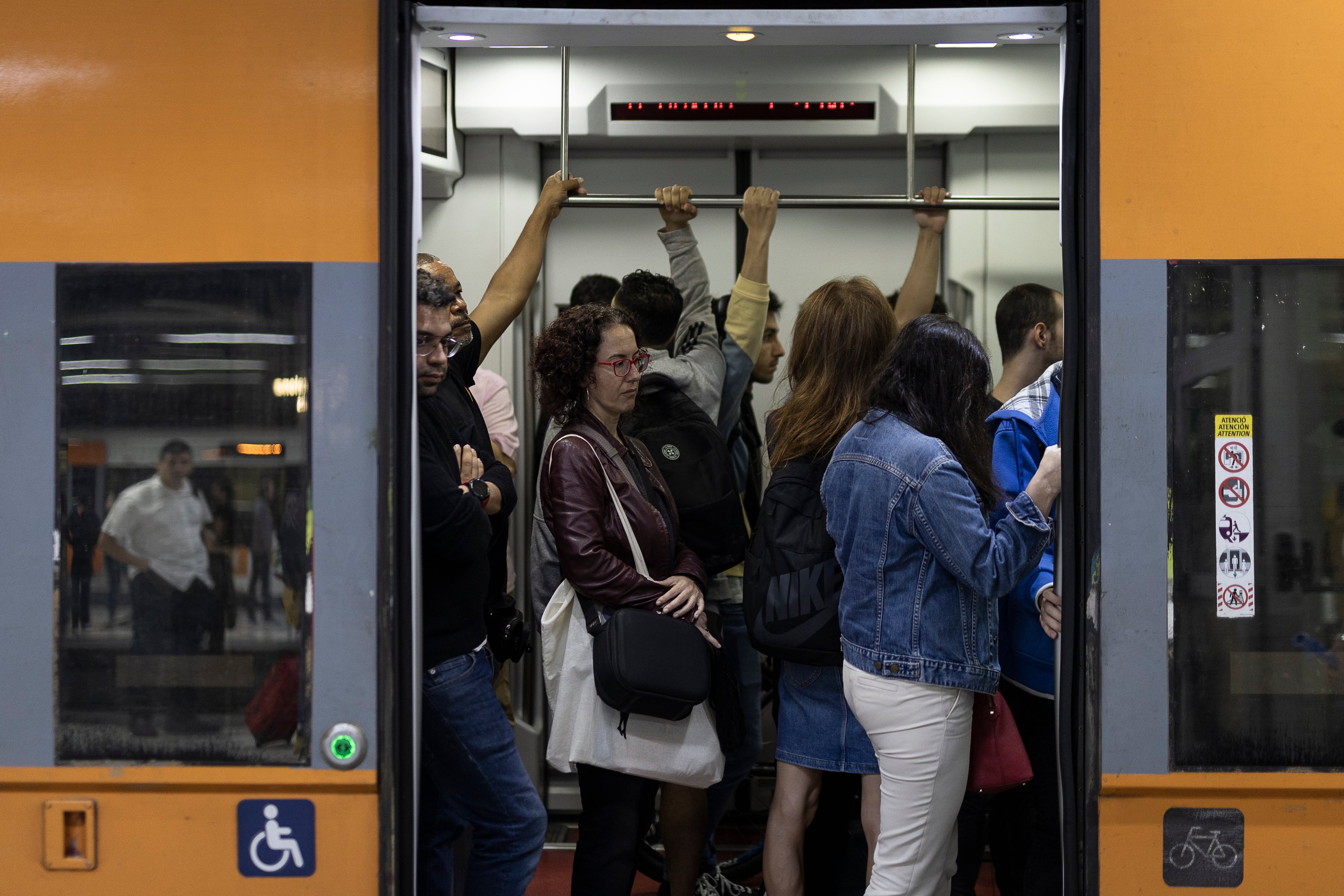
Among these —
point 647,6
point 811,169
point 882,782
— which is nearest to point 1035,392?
point 882,782

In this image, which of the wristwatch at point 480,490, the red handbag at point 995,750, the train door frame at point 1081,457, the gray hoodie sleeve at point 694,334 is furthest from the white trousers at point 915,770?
the gray hoodie sleeve at point 694,334

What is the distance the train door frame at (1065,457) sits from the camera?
191 centimetres

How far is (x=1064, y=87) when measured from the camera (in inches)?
77.9

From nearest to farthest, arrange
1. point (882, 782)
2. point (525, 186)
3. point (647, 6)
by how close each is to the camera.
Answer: point (647, 6)
point (882, 782)
point (525, 186)

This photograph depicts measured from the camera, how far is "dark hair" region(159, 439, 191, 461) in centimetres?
192

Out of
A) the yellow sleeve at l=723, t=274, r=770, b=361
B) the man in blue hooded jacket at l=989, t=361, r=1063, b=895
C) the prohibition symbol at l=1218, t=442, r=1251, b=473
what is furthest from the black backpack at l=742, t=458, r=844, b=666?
the prohibition symbol at l=1218, t=442, r=1251, b=473

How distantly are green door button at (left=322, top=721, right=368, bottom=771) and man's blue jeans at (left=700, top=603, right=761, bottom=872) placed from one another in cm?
141

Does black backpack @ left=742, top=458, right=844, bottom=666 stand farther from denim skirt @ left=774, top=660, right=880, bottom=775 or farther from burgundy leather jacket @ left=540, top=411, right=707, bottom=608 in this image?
burgundy leather jacket @ left=540, top=411, right=707, bottom=608

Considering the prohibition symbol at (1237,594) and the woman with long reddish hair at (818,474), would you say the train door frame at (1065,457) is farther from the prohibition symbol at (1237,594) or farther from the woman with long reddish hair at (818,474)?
the woman with long reddish hair at (818,474)

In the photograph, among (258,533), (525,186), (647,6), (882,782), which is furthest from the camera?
(525,186)

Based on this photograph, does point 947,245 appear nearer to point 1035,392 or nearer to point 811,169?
point 811,169

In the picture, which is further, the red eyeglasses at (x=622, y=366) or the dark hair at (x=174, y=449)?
the red eyeglasses at (x=622, y=366)

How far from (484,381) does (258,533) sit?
77.0 inches

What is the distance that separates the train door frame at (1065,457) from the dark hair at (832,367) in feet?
2.18
